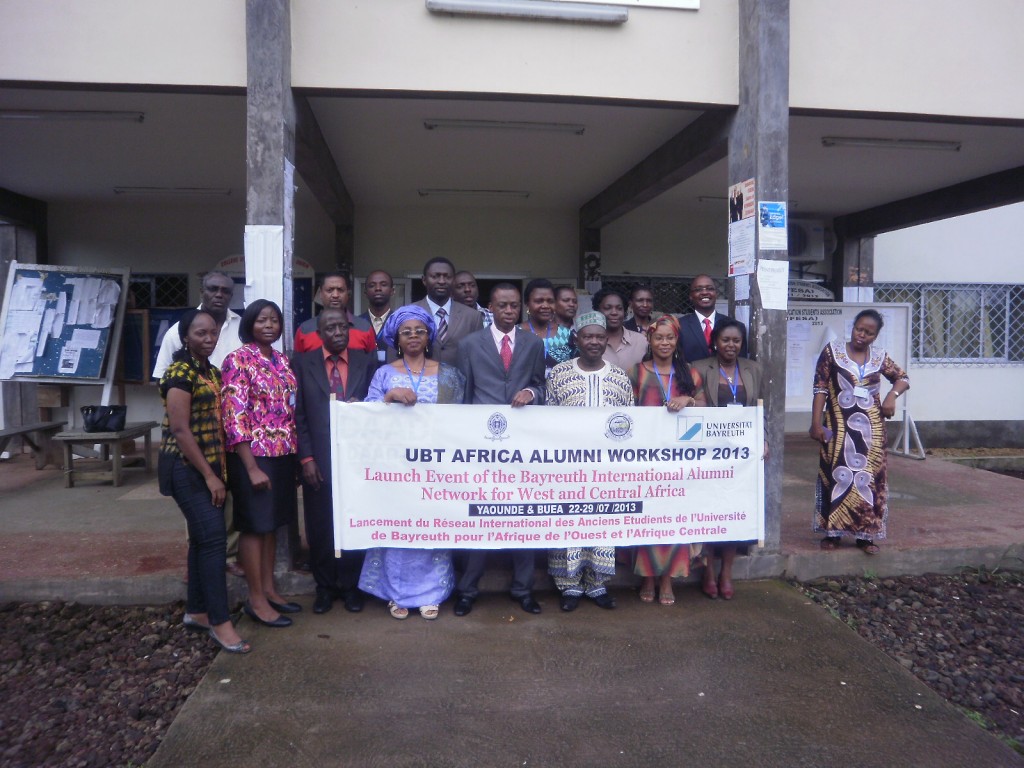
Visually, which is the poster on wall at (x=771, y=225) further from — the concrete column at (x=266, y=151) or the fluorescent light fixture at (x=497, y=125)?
the concrete column at (x=266, y=151)

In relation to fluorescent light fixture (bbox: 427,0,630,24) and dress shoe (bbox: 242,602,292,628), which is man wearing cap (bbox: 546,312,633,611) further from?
fluorescent light fixture (bbox: 427,0,630,24)

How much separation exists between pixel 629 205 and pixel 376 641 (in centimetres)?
530

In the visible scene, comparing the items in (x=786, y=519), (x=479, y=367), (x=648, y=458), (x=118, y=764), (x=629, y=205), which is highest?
(x=629, y=205)

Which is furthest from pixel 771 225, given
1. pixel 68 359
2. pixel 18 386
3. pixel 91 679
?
pixel 18 386

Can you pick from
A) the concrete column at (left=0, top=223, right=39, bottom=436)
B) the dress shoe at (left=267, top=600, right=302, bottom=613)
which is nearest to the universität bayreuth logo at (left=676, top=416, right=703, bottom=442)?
the dress shoe at (left=267, top=600, right=302, bottom=613)

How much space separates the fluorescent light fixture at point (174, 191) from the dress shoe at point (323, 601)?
5391 millimetres

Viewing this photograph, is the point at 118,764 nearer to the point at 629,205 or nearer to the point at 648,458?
the point at 648,458

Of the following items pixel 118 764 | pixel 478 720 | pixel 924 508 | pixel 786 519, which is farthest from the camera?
pixel 924 508

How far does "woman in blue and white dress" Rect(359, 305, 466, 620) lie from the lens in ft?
13.0

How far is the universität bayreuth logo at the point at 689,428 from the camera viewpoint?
4160 millimetres

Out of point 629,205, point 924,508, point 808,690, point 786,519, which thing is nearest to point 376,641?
point 808,690

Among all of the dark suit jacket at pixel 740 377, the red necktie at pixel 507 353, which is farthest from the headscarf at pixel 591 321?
the dark suit jacket at pixel 740 377

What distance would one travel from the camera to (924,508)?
6.07 meters

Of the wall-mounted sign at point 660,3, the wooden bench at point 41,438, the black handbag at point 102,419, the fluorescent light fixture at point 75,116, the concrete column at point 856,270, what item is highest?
the wall-mounted sign at point 660,3
